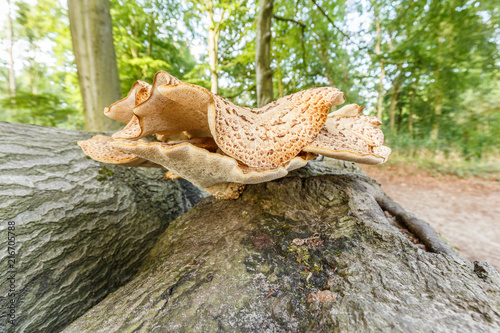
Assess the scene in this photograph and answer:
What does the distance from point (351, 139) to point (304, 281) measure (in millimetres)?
793

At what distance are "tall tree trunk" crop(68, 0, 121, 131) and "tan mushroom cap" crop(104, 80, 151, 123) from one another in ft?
6.80

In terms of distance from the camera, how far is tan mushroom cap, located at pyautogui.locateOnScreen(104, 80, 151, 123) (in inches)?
41.4

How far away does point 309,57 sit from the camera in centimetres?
791

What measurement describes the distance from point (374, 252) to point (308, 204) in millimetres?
394

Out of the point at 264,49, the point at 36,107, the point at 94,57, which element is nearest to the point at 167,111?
the point at 94,57

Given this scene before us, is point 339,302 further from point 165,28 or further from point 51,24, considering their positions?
point 165,28

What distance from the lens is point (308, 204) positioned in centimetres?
116

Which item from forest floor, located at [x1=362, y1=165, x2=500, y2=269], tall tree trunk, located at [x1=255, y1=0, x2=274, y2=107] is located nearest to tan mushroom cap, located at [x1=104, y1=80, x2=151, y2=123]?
tall tree trunk, located at [x1=255, y1=0, x2=274, y2=107]

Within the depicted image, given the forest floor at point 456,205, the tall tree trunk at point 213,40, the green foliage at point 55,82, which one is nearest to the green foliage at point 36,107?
the green foliage at point 55,82

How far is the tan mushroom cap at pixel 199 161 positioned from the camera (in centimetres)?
78

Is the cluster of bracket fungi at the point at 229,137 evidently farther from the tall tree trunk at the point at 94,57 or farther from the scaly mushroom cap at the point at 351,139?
the tall tree trunk at the point at 94,57

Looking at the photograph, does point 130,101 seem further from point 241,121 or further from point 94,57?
point 94,57

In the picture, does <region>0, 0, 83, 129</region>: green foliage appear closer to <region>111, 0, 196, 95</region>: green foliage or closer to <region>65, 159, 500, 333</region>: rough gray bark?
<region>111, 0, 196, 95</region>: green foliage

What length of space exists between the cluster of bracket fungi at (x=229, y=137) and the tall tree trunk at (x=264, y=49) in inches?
112
